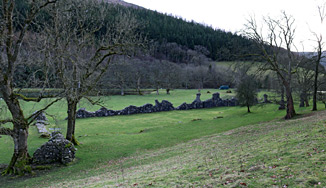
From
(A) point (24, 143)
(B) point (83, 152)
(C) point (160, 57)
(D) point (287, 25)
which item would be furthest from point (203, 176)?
(C) point (160, 57)

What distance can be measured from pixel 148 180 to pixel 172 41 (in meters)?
145

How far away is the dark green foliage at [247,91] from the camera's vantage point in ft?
123

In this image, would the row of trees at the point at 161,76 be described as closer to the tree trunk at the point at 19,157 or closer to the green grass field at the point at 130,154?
the green grass field at the point at 130,154

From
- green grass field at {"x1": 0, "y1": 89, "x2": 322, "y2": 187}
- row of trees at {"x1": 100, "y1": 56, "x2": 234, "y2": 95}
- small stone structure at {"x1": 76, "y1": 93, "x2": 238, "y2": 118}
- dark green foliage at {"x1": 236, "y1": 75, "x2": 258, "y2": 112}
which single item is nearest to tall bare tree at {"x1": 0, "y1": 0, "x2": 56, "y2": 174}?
green grass field at {"x1": 0, "y1": 89, "x2": 322, "y2": 187}

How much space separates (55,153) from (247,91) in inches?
1157

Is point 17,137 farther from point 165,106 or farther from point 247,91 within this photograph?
point 247,91

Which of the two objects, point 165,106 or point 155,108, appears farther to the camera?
point 165,106

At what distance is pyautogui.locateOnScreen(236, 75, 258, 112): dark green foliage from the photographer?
3738 centimetres

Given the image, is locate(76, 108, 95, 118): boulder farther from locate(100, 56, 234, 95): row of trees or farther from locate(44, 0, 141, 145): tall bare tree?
locate(100, 56, 234, 95): row of trees

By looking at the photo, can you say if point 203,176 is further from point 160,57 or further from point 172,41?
point 172,41

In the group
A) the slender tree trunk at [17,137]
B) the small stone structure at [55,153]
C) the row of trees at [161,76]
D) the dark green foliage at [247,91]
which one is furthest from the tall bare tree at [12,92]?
the row of trees at [161,76]

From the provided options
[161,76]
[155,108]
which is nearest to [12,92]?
[155,108]

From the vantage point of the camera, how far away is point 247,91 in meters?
37.4

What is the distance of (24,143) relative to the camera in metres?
14.6
